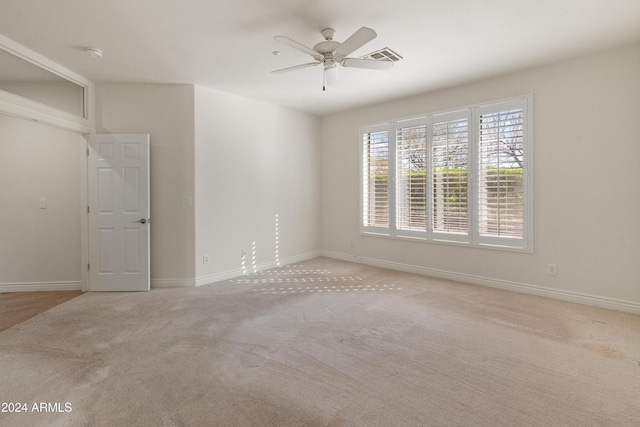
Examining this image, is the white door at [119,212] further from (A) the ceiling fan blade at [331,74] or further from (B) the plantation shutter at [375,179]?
(B) the plantation shutter at [375,179]

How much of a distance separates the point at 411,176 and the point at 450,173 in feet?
2.15

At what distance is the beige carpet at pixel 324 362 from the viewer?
6.26 feet

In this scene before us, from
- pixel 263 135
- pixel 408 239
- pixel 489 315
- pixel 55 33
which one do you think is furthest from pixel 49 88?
pixel 489 315

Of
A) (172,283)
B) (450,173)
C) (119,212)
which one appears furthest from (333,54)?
(172,283)

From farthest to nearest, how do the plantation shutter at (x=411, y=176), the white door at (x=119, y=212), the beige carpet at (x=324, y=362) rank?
the plantation shutter at (x=411, y=176)
the white door at (x=119, y=212)
the beige carpet at (x=324, y=362)

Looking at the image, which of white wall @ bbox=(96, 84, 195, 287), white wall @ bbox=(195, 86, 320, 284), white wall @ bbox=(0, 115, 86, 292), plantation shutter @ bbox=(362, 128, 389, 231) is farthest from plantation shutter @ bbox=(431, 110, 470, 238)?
white wall @ bbox=(0, 115, 86, 292)

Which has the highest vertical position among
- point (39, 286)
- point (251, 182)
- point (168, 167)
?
point (168, 167)

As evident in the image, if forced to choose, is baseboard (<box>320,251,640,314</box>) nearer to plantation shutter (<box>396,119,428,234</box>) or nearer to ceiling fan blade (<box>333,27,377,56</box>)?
plantation shutter (<box>396,119,428,234</box>)

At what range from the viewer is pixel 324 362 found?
2.48m

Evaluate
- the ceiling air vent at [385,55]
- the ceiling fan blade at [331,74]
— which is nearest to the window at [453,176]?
the ceiling air vent at [385,55]

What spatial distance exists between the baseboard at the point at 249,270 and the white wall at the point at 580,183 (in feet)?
9.07

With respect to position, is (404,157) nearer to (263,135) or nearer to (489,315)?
(263,135)

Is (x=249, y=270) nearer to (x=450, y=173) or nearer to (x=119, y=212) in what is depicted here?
(x=119, y=212)

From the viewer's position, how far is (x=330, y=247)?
6.46 m
